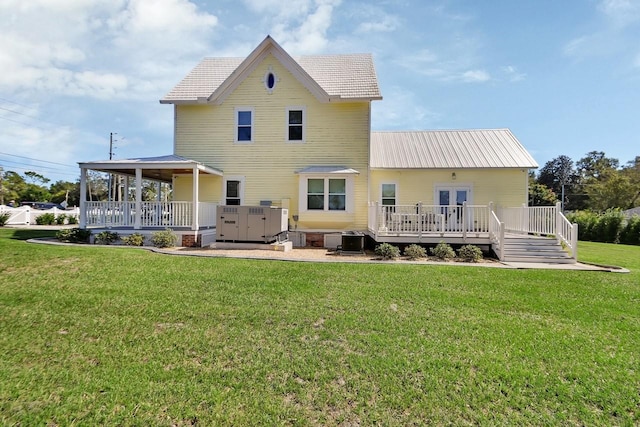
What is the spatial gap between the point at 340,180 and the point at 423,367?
35.5 ft

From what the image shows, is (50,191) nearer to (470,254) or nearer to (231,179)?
(231,179)

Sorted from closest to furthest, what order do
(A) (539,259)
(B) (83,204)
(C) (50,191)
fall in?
(A) (539,259)
(B) (83,204)
(C) (50,191)

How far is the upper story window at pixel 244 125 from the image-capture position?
14.8m

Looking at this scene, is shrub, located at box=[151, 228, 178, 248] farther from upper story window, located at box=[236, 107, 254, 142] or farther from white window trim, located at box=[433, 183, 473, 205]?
white window trim, located at box=[433, 183, 473, 205]

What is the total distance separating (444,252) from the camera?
10.7 metres

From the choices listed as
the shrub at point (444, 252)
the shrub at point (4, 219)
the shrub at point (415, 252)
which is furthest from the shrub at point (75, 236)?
the shrub at point (4, 219)

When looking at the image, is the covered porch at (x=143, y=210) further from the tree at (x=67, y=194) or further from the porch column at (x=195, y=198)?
the tree at (x=67, y=194)

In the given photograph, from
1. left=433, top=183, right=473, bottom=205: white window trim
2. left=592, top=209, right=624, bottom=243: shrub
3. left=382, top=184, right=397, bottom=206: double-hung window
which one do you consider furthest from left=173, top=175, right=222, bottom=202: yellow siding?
left=592, top=209, right=624, bottom=243: shrub

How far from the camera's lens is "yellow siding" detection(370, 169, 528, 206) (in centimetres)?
1530

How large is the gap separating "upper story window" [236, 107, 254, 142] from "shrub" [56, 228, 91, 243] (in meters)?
7.15

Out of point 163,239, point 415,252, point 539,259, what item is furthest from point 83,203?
point 539,259

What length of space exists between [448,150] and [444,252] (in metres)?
7.82

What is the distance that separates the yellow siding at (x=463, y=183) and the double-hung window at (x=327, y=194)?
2293mm

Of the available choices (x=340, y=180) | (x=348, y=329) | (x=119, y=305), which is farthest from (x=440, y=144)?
(x=119, y=305)
